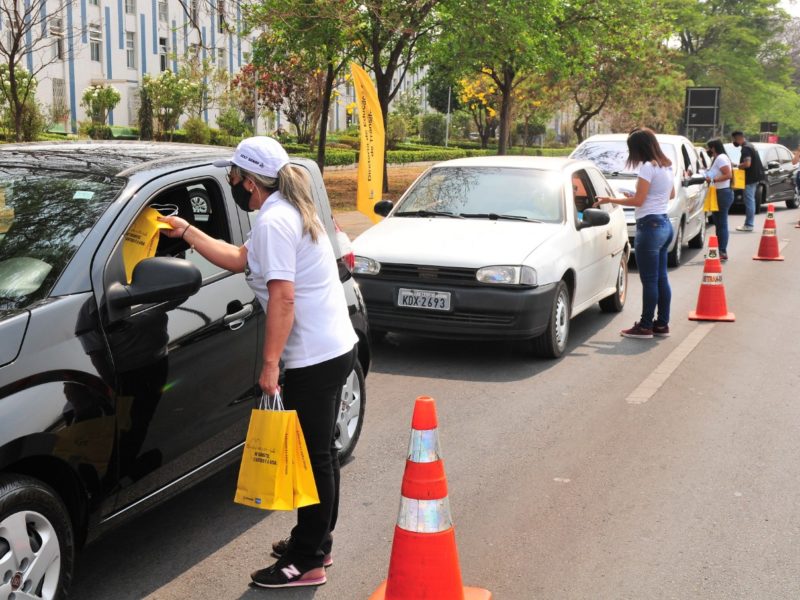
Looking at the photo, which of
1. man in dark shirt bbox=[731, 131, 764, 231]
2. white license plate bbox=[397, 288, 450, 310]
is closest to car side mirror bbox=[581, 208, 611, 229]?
white license plate bbox=[397, 288, 450, 310]

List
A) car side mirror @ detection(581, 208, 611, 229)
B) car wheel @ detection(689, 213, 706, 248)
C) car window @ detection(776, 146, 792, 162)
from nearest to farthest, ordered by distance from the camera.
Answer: car side mirror @ detection(581, 208, 611, 229) → car wheel @ detection(689, 213, 706, 248) → car window @ detection(776, 146, 792, 162)

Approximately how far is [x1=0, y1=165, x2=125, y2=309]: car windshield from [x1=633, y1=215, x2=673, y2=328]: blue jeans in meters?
6.23

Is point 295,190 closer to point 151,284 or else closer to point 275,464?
point 151,284

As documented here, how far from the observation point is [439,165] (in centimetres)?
1034

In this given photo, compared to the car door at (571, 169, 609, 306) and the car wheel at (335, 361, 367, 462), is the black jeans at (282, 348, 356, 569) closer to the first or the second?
the car wheel at (335, 361, 367, 462)

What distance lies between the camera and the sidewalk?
19.4 metres

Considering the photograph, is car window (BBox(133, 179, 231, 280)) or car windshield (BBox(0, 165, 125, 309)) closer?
car windshield (BBox(0, 165, 125, 309))

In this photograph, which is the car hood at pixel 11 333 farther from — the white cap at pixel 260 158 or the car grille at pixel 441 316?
the car grille at pixel 441 316

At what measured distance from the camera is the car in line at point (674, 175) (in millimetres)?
14664

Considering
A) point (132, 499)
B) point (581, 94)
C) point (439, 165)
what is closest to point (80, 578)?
point (132, 499)

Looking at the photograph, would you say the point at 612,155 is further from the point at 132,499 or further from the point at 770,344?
the point at 132,499

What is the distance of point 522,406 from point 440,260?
1535mm

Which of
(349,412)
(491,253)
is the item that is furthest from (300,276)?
(491,253)

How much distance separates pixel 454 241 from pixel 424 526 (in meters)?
4.98
